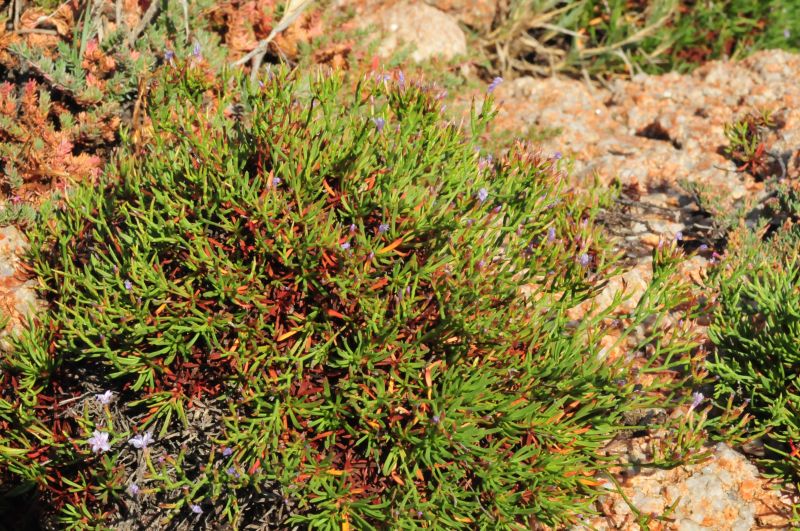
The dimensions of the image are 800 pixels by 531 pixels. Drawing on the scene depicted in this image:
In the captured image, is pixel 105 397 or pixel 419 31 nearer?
pixel 105 397

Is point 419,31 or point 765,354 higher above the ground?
point 419,31

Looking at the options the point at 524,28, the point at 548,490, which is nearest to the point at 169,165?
the point at 548,490

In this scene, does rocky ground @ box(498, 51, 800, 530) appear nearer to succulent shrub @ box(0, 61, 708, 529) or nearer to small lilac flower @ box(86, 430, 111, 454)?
succulent shrub @ box(0, 61, 708, 529)

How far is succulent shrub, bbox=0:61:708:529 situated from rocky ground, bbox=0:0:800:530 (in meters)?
0.38

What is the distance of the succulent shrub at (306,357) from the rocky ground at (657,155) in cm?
38

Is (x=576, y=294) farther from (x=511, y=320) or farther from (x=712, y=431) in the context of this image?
(x=712, y=431)

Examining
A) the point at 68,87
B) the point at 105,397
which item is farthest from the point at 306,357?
the point at 68,87

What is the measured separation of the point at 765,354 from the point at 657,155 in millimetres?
2172

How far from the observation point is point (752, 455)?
3529 millimetres

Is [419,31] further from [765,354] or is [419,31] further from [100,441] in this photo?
[100,441]

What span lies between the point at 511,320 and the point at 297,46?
3029mm

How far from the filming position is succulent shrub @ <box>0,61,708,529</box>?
10.1ft

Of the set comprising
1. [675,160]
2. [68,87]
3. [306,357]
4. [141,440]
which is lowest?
[675,160]

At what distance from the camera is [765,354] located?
138 inches
